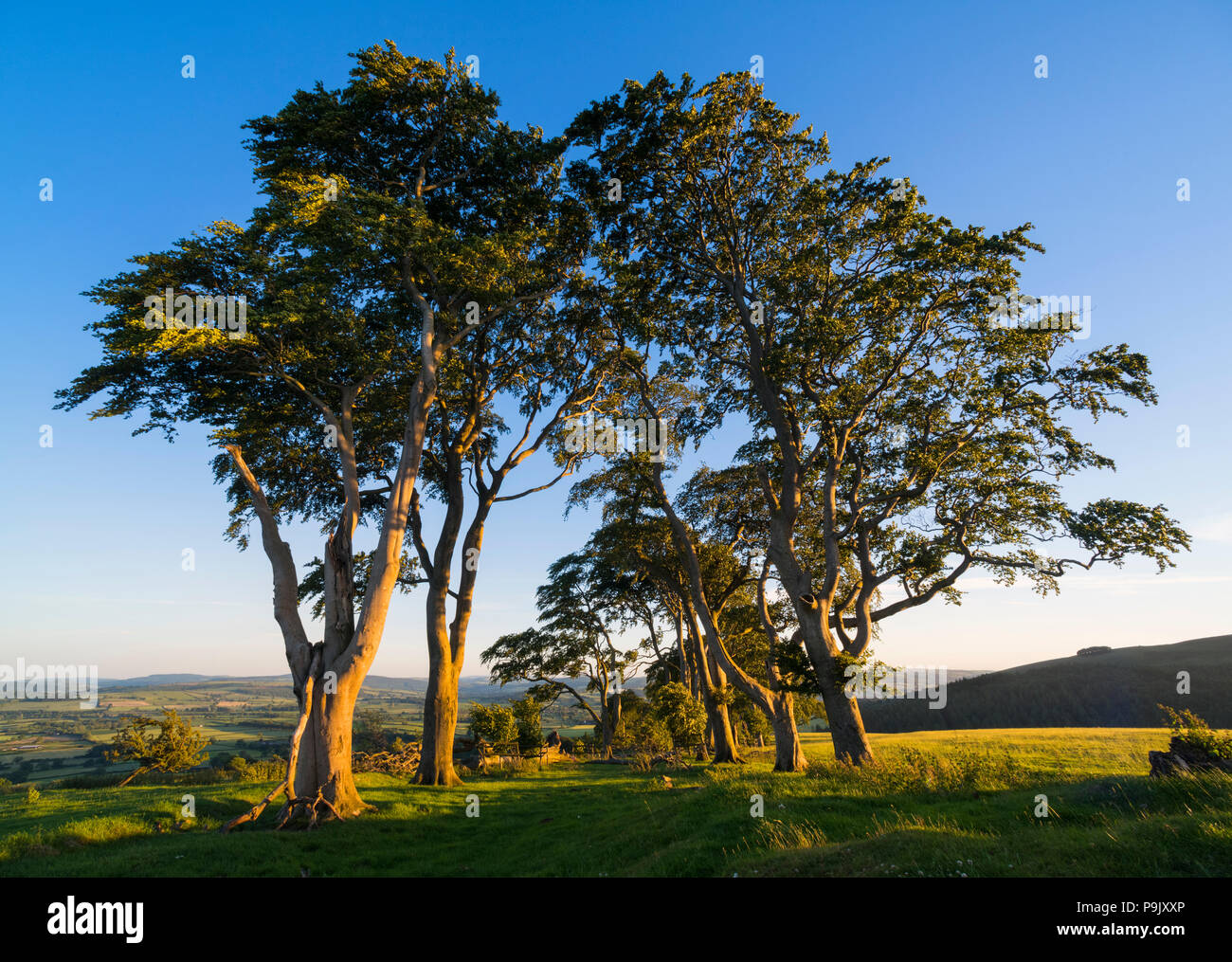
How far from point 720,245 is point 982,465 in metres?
11.8

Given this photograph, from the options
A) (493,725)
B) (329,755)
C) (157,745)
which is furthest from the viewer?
(493,725)

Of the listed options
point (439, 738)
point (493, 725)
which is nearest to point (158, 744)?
point (493, 725)

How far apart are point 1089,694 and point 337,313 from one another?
73484 mm

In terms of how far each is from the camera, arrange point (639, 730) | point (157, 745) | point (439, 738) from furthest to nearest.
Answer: point (639, 730)
point (157, 745)
point (439, 738)

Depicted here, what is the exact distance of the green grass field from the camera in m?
6.02

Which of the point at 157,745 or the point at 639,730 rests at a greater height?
the point at 157,745

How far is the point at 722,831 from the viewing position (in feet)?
30.4

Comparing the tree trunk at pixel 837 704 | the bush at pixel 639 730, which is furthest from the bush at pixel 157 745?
the tree trunk at pixel 837 704

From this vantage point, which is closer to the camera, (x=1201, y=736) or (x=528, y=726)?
(x=1201, y=736)

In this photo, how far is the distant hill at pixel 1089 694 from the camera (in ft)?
160

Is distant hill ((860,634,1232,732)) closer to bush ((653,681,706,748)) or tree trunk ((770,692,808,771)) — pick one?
bush ((653,681,706,748))

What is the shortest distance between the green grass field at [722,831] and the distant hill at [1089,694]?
4704 cm

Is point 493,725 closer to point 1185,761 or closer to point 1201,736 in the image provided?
point 1185,761

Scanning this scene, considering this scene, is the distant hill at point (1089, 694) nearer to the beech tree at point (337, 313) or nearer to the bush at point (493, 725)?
the bush at point (493, 725)
